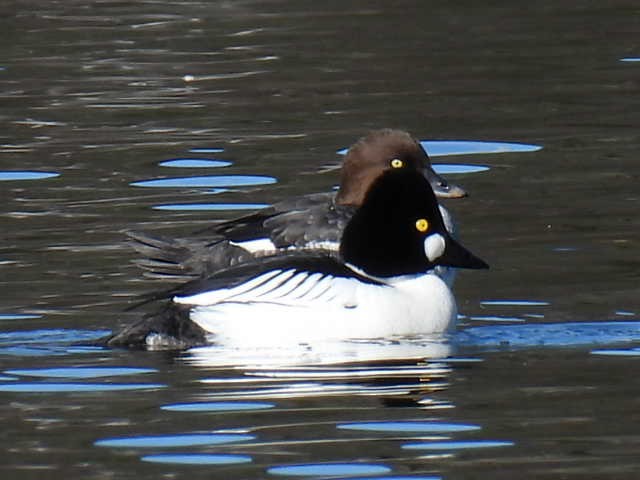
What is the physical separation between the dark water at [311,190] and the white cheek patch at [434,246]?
0.39m

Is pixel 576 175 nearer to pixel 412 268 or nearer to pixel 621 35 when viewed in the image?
pixel 412 268

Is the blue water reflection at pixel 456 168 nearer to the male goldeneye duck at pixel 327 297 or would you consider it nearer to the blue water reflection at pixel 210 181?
the blue water reflection at pixel 210 181

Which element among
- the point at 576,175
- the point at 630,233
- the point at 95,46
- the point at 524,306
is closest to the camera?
the point at 524,306

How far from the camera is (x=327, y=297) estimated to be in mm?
9031

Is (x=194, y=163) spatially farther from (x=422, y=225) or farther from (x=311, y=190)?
(x=422, y=225)

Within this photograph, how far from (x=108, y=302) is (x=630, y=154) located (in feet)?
15.5

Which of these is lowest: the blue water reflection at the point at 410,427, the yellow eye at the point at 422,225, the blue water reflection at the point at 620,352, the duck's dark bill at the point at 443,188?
the blue water reflection at the point at 620,352

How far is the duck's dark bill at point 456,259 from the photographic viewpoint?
9539 mm

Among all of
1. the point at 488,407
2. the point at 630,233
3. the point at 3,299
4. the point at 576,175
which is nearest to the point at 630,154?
the point at 576,175

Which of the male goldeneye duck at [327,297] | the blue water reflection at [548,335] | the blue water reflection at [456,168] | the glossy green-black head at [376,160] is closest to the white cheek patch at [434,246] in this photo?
the male goldeneye duck at [327,297]

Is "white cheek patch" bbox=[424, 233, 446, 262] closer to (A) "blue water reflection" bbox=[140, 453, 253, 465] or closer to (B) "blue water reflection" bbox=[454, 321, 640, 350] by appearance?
(B) "blue water reflection" bbox=[454, 321, 640, 350]

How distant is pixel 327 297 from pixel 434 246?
75 centimetres

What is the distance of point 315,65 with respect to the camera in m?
17.7

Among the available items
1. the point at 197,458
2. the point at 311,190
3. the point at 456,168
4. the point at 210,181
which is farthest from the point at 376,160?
the point at 197,458
